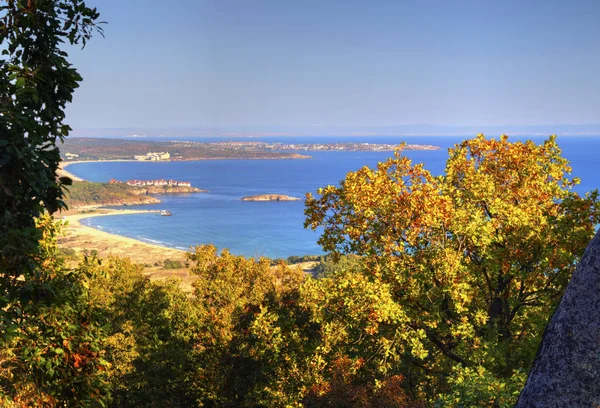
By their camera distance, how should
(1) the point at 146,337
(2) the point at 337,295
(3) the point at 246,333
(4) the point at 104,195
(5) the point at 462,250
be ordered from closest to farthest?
(2) the point at 337,295
(5) the point at 462,250
(3) the point at 246,333
(1) the point at 146,337
(4) the point at 104,195

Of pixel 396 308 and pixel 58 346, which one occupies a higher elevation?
pixel 58 346

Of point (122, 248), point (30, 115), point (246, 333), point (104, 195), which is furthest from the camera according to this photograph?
point (104, 195)

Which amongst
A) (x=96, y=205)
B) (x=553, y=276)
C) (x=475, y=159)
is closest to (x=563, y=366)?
(x=553, y=276)

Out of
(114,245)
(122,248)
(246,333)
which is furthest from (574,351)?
(114,245)

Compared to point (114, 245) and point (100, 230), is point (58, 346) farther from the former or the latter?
point (100, 230)

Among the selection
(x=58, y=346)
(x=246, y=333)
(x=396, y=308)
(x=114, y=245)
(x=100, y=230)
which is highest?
(x=58, y=346)

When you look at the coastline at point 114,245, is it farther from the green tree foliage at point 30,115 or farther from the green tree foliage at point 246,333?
the green tree foliage at point 30,115

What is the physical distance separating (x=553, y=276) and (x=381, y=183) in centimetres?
476

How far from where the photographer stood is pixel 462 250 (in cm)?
1277

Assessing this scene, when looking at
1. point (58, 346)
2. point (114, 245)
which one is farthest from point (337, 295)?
point (114, 245)

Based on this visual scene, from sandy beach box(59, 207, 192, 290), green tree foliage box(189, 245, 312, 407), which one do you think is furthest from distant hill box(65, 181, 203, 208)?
green tree foliage box(189, 245, 312, 407)

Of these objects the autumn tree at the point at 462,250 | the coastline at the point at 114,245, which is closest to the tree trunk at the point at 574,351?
the autumn tree at the point at 462,250

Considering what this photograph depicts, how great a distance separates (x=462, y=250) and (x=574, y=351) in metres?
8.97

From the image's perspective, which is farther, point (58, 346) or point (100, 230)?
point (100, 230)
